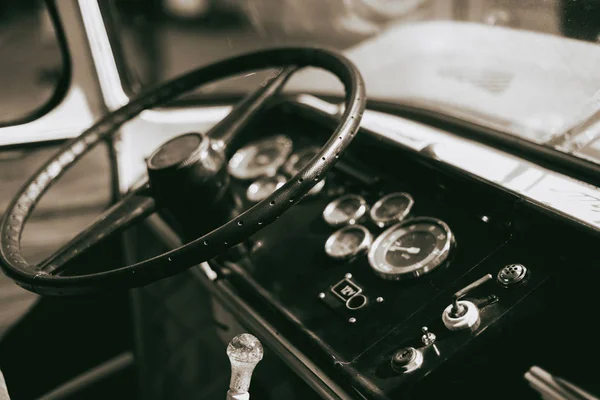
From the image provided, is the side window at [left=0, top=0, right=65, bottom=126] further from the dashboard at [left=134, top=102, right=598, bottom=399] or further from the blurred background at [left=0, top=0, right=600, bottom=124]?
the dashboard at [left=134, top=102, right=598, bottom=399]

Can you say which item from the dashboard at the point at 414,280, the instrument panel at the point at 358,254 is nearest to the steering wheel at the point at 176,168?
the dashboard at the point at 414,280

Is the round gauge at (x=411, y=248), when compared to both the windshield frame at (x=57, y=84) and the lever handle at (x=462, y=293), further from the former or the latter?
the windshield frame at (x=57, y=84)

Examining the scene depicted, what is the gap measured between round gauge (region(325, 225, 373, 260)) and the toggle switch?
0.27 m

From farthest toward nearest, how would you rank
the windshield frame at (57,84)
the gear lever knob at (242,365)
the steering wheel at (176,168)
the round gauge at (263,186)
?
the windshield frame at (57,84)
the round gauge at (263,186)
the gear lever knob at (242,365)
the steering wheel at (176,168)

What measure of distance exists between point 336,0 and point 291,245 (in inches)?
72.5

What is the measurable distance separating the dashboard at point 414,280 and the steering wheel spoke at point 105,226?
0.09 m

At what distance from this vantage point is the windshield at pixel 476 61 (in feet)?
4.73

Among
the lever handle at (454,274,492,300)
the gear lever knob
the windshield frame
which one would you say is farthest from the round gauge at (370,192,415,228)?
the windshield frame

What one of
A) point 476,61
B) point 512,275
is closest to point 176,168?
point 512,275

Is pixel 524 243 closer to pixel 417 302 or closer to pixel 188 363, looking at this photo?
pixel 417 302

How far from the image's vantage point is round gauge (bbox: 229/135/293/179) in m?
1.77

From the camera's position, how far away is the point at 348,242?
1456mm

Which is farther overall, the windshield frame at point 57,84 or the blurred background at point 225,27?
the windshield frame at point 57,84

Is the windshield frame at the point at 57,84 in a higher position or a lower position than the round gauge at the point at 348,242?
higher
